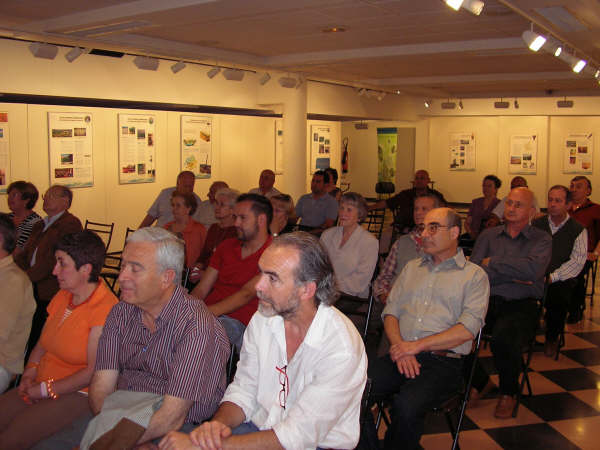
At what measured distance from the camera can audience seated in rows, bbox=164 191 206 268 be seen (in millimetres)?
5109

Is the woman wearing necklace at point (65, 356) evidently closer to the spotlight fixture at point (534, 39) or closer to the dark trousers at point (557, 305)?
the dark trousers at point (557, 305)

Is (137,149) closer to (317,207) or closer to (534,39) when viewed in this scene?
(317,207)

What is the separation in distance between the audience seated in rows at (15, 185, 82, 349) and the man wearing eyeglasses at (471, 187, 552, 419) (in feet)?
10.0

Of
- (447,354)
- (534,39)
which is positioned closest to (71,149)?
(534,39)

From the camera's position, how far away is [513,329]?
3.97 meters

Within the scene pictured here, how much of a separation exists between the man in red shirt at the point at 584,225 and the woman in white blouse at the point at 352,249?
90.6 inches

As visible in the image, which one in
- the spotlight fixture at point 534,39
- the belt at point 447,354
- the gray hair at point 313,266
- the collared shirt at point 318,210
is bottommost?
the belt at point 447,354

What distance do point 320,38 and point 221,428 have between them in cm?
685

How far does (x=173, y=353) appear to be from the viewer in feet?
7.61

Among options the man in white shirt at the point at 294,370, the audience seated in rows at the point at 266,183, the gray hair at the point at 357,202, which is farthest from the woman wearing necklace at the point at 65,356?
the audience seated in rows at the point at 266,183

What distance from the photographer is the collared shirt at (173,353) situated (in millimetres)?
2238

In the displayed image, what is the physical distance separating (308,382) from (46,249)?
10.9 feet

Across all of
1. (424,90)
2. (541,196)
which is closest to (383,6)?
(424,90)

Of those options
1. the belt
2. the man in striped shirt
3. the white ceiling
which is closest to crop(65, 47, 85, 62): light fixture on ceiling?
the white ceiling
